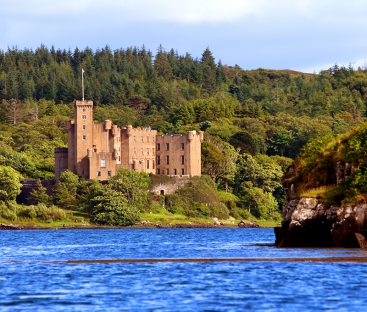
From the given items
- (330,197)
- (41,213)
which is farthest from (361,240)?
(41,213)

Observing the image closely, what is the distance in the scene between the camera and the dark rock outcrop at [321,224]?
247ft

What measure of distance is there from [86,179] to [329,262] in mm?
131757

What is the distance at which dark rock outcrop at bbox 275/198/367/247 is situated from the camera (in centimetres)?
7525

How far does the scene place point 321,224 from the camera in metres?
79.5

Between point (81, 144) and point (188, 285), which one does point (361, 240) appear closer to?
point (188, 285)

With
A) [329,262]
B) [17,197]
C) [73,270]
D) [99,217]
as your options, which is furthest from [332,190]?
[17,197]

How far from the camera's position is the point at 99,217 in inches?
7288

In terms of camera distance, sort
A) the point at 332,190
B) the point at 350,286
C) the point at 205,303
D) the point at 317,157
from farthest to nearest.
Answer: the point at 317,157, the point at 332,190, the point at 350,286, the point at 205,303

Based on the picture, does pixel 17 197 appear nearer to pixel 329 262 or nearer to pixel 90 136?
pixel 90 136

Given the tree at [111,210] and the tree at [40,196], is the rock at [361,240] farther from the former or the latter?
the tree at [40,196]

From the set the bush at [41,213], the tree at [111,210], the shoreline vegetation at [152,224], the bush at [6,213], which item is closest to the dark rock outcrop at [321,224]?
the shoreline vegetation at [152,224]

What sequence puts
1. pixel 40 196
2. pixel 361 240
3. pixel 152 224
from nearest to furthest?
pixel 361 240 → pixel 152 224 → pixel 40 196

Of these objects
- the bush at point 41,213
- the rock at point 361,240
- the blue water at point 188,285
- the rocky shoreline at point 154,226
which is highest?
the bush at point 41,213

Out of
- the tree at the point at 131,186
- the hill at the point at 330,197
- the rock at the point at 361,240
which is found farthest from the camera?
the tree at the point at 131,186
